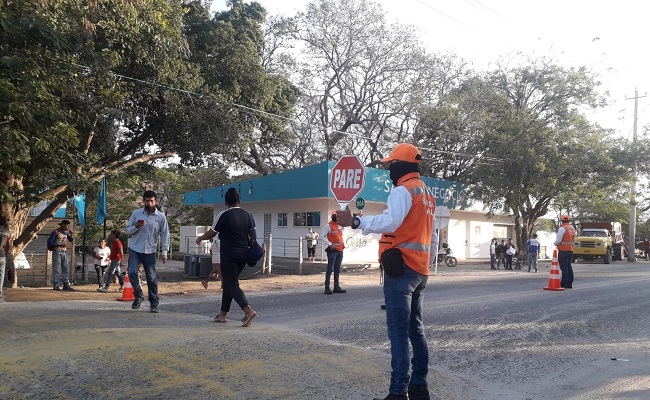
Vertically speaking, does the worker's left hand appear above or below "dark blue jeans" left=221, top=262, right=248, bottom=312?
above

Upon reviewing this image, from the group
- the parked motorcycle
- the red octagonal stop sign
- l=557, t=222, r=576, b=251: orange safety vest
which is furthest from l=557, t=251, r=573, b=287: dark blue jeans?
the parked motorcycle

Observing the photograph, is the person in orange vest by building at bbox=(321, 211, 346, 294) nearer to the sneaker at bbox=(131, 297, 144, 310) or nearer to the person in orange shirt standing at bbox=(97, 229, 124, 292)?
the sneaker at bbox=(131, 297, 144, 310)

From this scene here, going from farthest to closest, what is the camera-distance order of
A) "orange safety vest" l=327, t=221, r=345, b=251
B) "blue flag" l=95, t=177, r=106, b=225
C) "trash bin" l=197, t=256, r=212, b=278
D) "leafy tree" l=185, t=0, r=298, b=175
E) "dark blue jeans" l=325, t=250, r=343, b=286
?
1. "trash bin" l=197, t=256, r=212, b=278
2. "leafy tree" l=185, t=0, r=298, b=175
3. "blue flag" l=95, t=177, r=106, b=225
4. "dark blue jeans" l=325, t=250, r=343, b=286
5. "orange safety vest" l=327, t=221, r=345, b=251

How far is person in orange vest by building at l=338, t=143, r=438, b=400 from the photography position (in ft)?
13.8

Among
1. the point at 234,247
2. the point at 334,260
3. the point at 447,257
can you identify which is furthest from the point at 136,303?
the point at 447,257

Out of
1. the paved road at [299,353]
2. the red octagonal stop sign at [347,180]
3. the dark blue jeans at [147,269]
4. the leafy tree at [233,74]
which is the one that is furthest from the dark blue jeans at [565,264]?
the leafy tree at [233,74]

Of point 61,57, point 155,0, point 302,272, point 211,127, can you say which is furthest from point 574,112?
point 61,57

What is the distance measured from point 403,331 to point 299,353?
2053 mm

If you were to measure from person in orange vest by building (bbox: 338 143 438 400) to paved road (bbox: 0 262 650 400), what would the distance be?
0.62m

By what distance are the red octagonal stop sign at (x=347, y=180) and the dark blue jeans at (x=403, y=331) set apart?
1001 cm

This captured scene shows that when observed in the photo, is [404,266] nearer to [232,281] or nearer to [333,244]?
[232,281]

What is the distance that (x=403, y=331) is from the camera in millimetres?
4246

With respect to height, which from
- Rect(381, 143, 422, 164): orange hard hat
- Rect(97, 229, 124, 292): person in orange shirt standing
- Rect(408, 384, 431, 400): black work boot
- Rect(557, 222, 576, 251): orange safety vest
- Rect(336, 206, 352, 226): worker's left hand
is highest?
Rect(381, 143, 422, 164): orange hard hat

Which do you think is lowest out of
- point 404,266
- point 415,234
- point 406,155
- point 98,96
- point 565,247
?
point 565,247
